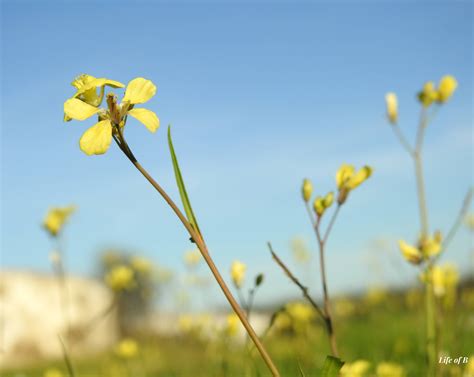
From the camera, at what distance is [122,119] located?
0.97m

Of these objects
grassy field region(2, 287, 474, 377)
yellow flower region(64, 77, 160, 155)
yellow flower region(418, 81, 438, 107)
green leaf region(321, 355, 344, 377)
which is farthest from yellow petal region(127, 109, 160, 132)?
yellow flower region(418, 81, 438, 107)

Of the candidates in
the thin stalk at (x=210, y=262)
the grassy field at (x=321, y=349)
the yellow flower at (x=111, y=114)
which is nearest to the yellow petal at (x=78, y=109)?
the yellow flower at (x=111, y=114)

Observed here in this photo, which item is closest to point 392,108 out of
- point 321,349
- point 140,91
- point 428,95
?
point 428,95

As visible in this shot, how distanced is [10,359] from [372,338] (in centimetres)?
796

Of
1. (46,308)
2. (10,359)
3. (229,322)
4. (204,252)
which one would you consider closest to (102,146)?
(204,252)

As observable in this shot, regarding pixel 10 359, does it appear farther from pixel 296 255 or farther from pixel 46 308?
pixel 296 255

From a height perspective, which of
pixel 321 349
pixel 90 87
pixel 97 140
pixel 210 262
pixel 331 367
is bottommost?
pixel 321 349

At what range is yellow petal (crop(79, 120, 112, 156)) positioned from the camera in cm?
90

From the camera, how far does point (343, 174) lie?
1341 mm

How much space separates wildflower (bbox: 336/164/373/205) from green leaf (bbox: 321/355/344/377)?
517 mm

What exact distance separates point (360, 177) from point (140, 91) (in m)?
0.60

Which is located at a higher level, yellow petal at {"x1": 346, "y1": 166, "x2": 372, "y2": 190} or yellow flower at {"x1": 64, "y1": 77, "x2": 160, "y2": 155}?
yellow flower at {"x1": 64, "y1": 77, "x2": 160, "y2": 155}

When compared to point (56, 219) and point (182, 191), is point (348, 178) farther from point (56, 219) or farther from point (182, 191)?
point (56, 219)

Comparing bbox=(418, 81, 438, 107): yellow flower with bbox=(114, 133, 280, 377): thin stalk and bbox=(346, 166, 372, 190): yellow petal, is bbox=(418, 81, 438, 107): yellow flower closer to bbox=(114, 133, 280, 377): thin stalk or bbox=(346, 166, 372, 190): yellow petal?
bbox=(346, 166, 372, 190): yellow petal
